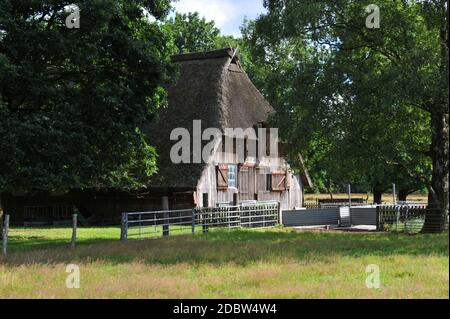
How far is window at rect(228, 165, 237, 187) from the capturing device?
3512cm

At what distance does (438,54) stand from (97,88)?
11682 millimetres

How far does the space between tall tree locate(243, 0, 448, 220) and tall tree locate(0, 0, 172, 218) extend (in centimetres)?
516

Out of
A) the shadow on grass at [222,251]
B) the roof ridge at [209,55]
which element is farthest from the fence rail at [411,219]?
the roof ridge at [209,55]

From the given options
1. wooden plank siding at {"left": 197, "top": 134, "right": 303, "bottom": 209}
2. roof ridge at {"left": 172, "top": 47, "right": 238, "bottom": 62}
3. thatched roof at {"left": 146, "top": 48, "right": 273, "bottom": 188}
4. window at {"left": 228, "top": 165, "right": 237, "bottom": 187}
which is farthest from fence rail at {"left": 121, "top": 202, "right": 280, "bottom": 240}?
roof ridge at {"left": 172, "top": 47, "right": 238, "bottom": 62}

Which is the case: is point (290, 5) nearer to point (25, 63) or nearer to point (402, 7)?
point (402, 7)

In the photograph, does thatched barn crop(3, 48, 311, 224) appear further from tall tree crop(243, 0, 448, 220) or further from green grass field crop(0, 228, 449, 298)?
green grass field crop(0, 228, 449, 298)

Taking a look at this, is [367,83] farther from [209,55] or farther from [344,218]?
[209,55]

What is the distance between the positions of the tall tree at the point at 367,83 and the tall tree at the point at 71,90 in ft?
16.9

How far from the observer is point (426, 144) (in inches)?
965

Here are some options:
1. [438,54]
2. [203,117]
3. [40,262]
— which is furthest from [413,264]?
[203,117]

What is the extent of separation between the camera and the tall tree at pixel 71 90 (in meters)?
19.7

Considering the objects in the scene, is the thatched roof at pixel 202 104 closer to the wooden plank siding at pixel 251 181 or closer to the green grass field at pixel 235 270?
the wooden plank siding at pixel 251 181

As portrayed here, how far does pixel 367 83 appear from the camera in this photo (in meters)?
21.1

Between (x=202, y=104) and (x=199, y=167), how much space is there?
4763 mm
